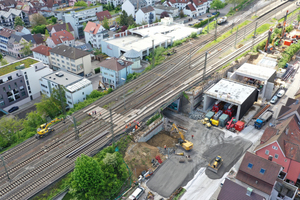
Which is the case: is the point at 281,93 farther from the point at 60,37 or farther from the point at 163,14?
the point at 60,37

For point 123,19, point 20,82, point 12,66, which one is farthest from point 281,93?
point 123,19

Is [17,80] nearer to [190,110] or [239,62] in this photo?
[190,110]

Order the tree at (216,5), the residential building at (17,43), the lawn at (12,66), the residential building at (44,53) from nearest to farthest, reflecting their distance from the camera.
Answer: the lawn at (12,66)
the residential building at (44,53)
the residential building at (17,43)
the tree at (216,5)

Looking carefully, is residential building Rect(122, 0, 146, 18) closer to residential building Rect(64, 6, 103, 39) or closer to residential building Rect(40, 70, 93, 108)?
residential building Rect(64, 6, 103, 39)

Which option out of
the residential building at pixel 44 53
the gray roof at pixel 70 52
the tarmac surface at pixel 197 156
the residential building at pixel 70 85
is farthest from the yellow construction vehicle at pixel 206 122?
the residential building at pixel 44 53

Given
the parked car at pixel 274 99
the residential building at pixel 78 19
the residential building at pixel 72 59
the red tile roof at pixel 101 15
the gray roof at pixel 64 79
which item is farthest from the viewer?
the red tile roof at pixel 101 15

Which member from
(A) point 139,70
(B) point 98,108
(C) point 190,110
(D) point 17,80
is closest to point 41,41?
(D) point 17,80

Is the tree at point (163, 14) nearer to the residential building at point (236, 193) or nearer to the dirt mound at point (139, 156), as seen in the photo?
the dirt mound at point (139, 156)
